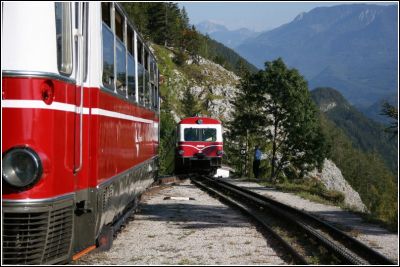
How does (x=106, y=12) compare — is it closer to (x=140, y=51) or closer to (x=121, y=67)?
(x=121, y=67)

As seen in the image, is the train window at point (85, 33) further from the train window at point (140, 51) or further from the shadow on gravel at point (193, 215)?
the shadow on gravel at point (193, 215)

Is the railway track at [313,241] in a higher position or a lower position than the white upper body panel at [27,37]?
lower

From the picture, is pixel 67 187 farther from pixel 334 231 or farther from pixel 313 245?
pixel 334 231

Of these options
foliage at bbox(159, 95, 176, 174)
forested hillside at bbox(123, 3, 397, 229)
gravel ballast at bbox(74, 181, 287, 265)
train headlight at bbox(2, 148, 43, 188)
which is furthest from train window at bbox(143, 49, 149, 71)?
foliage at bbox(159, 95, 176, 174)

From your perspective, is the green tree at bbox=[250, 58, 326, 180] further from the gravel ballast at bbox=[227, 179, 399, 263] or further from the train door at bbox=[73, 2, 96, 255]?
the train door at bbox=[73, 2, 96, 255]

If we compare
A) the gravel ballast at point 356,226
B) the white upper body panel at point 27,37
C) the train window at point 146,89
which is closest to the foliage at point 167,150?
the gravel ballast at point 356,226

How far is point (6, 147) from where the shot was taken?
17.9 ft

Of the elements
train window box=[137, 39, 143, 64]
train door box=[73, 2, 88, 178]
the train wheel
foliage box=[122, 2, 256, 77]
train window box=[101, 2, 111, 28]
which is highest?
foliage box=[122, 2, 256, 77]

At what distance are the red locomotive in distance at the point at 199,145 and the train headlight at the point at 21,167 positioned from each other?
81.1ft

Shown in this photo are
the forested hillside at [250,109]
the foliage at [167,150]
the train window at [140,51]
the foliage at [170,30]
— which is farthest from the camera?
the foliage at [170,30]

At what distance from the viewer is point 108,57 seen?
7578 millimetres

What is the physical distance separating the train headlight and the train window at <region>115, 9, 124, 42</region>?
3430mm

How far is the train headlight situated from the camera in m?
5.44

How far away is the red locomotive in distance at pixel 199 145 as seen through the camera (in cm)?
3023
